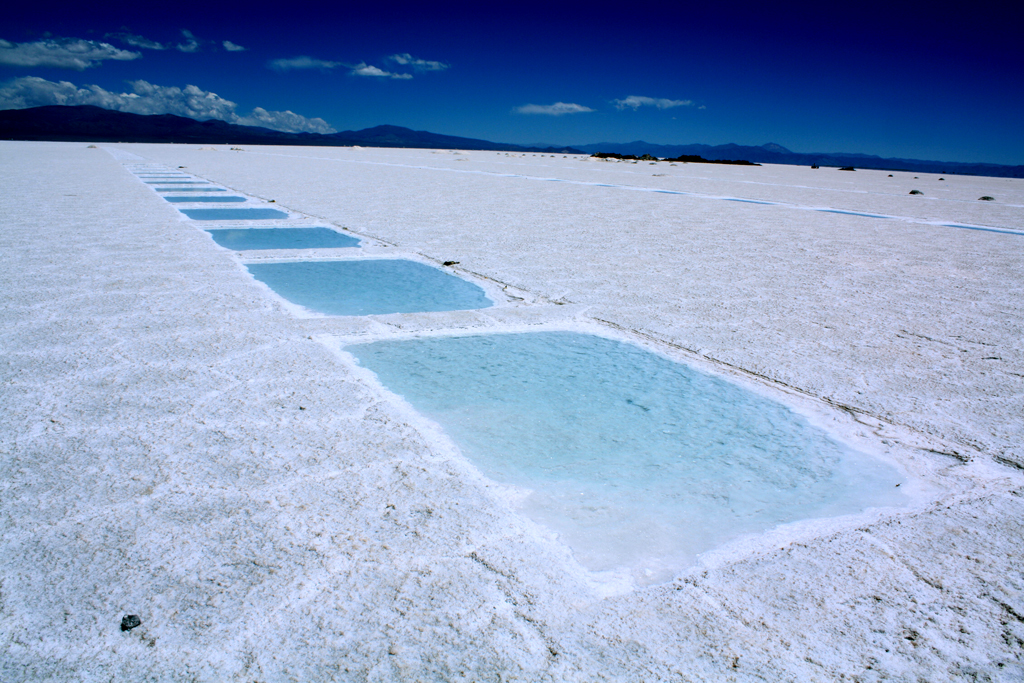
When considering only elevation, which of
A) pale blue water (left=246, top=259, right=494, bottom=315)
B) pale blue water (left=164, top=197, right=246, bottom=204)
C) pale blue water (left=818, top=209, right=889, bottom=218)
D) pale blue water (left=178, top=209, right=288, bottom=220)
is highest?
pale blue water (left=246, top=259, right=494, bottom=315)

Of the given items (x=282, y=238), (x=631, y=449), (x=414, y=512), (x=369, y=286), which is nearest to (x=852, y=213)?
(x=282, y=238)

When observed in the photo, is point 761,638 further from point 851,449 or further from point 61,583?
point 61,583

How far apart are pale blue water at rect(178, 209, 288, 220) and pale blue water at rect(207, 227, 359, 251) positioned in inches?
30.8

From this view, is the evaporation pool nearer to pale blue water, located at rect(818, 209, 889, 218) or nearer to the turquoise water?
the turquoise water

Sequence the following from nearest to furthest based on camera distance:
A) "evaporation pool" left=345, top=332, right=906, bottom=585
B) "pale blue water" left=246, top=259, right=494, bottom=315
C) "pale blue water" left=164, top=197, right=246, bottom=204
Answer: "evaporation pool" left=345, top=332, right=906, bottom=585, "pale blue water" left=246, top=259, right=494, bottom=315, "pale blue water" left=164, top=197, right=246, bottom=204

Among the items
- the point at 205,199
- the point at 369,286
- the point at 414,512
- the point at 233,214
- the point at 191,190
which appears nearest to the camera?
the point at 414,512

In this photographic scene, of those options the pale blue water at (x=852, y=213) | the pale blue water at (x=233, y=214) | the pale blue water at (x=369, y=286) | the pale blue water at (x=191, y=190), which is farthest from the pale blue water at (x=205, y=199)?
the pale blue water at (x=852, y=213)

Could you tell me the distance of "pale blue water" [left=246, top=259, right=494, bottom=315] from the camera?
275cm

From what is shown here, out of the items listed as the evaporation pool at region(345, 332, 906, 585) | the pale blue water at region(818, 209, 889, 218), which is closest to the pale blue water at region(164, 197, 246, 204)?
the evaporation pool at region(345, 332, 906, 585)

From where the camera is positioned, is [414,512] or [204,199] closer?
[414,512]

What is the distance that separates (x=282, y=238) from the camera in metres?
4.48

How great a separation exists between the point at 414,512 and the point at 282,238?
3.59m

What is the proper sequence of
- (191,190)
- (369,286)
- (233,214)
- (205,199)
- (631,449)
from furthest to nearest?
(191,190) → (205,199) → (233,214) → (369,286) → (631,449)

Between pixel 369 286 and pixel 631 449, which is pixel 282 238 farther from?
pixel 631 449
